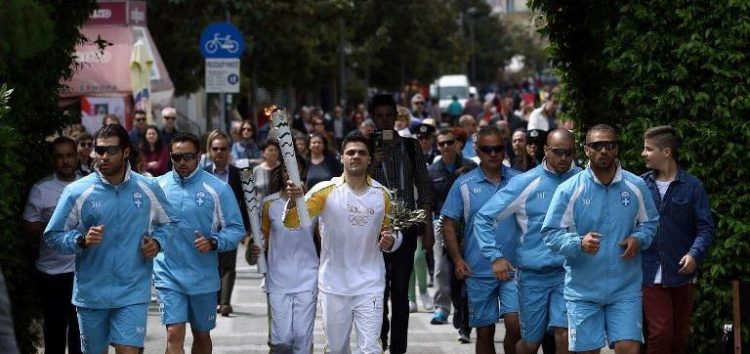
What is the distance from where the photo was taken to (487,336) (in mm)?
10836

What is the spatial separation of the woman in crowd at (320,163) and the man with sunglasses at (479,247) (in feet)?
10.4

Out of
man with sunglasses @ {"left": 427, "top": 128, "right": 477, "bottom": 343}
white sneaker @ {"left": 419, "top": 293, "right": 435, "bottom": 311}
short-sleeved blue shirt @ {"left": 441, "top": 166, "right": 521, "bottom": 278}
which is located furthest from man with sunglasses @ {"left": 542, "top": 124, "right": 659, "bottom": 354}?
white sneaker @ {"left": 419, "top": 293, "right": 435, "bottom": 311}

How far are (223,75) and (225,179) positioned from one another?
29.9 ft

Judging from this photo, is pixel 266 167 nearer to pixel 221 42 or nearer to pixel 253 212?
pixel 253 212

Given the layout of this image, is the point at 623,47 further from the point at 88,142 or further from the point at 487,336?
the point at 88,142

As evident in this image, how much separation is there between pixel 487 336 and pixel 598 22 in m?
2.51

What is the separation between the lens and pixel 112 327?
30.9 feet

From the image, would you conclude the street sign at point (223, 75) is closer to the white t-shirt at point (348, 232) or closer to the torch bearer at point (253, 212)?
the torch bearer at point (253, 212)

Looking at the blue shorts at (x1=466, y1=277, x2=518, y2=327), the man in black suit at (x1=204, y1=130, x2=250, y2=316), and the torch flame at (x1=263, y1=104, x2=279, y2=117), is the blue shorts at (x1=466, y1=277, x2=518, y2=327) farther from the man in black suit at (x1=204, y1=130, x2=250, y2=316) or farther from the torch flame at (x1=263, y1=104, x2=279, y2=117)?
the man in black suit at (x1=204, y1=130, x2=250, y2=316)

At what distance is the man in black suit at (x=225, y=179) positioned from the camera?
13945 millimetres

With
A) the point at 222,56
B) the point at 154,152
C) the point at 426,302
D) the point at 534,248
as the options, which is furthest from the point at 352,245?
the point at 222,56

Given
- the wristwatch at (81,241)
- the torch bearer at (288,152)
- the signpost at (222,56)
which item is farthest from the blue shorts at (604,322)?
the signpost at (222,56)

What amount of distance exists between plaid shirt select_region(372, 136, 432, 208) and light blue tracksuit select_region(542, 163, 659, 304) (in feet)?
8.14

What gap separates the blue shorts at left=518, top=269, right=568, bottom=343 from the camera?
10.2 metres
